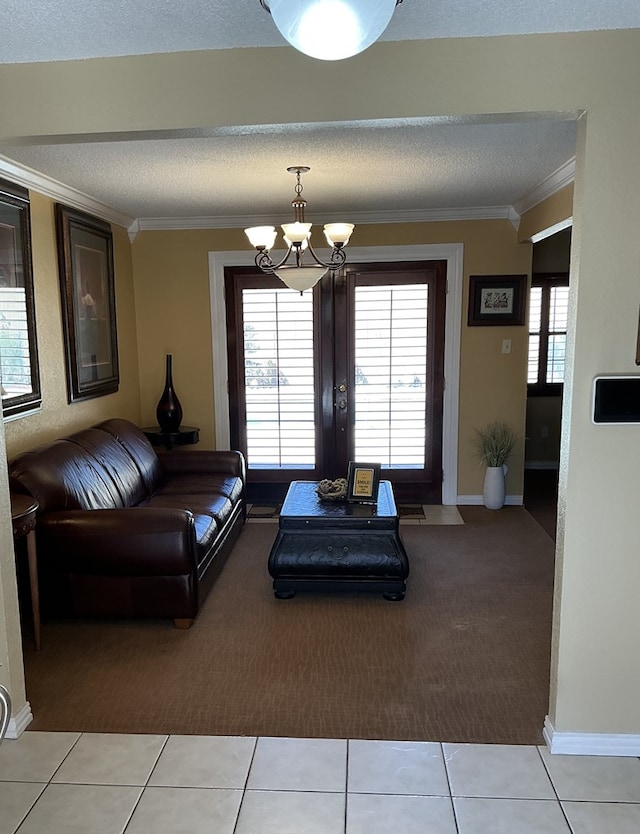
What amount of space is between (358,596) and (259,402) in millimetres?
2221

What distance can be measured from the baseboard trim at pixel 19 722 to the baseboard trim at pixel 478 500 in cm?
369

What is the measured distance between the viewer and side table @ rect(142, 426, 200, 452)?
16.1 feet

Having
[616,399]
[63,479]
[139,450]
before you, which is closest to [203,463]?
[139,450]

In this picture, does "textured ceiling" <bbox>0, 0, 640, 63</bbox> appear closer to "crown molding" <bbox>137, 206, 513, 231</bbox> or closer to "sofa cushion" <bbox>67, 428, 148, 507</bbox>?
"sofa cushion" <bbox>67, 428, 148, 507</bbox>

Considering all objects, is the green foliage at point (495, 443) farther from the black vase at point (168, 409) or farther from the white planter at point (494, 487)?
the black vase at point (168, 409)

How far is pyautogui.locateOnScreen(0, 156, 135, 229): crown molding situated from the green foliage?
3.39 meters

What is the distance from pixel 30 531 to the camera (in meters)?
2.77

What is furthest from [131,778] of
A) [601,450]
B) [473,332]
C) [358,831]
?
[473,332]

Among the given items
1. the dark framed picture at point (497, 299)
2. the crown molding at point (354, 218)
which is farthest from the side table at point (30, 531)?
the dark framed picture at point (497, 299)

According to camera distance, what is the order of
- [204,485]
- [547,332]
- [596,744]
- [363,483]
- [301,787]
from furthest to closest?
[547,332], [204,485], [363,483], [596,744], [301,787]

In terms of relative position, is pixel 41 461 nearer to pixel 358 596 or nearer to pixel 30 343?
pixel 30 343

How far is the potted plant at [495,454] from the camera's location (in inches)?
196

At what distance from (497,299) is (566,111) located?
3063mm

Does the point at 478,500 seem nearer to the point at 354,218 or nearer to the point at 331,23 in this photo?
the point at 354,218
